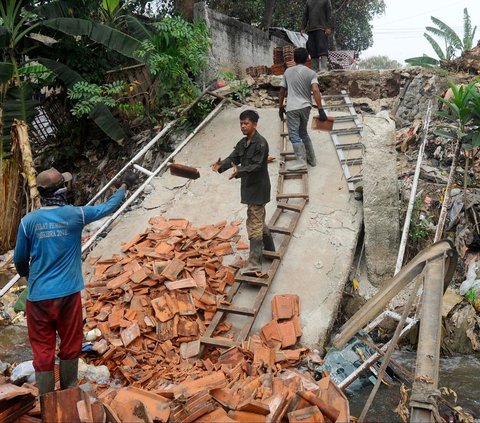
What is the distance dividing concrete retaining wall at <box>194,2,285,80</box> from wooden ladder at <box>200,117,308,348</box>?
14.1 ft

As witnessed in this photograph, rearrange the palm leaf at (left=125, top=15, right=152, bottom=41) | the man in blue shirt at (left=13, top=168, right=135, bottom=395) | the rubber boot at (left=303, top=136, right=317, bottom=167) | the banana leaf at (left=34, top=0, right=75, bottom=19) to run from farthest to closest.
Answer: the palm leaf at (left=125, top=15, right=152, bottom=41), the banana leaf at (left=34, top=0, right=75, bottom=19), the rubber boot at (left=303, top=136, right=317, bottom=167), the man in blue shirt at (left=13, top=168, right=135, bottom=395)

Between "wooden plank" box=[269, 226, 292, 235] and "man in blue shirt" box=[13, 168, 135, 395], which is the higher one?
"man in blue shirt" box=[13, 168, 135, 395]

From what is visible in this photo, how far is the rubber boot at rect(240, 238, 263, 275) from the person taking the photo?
18.0 feet

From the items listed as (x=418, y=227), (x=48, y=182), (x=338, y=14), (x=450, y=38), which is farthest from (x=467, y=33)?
(x=338, y=14)

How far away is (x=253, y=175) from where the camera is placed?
5.28m

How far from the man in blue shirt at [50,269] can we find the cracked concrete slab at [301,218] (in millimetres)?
2078

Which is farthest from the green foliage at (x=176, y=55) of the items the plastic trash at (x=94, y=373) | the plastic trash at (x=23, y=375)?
the plastic trash at (x=23, y=375)

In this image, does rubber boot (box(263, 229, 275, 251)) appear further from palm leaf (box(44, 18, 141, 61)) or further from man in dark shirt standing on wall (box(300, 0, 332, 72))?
man in dark shirt standing on wall (box(300, 0, 332, 72))

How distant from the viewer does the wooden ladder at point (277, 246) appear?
16.1 ft

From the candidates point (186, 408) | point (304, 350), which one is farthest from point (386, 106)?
point (186, 408)

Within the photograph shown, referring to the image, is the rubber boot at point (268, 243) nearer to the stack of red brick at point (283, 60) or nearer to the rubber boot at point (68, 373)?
the rubber boot at point (68, 373)

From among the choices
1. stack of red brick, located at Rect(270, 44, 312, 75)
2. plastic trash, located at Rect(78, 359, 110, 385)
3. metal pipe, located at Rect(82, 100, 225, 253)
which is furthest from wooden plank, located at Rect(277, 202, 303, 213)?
stack of red brick, located at Rect(270, 44, 312, 75)

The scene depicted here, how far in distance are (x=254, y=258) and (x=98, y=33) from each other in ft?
19.1

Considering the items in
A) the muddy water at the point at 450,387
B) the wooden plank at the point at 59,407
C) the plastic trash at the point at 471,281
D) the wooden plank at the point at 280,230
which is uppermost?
the wooden plank at the point at 59,407
